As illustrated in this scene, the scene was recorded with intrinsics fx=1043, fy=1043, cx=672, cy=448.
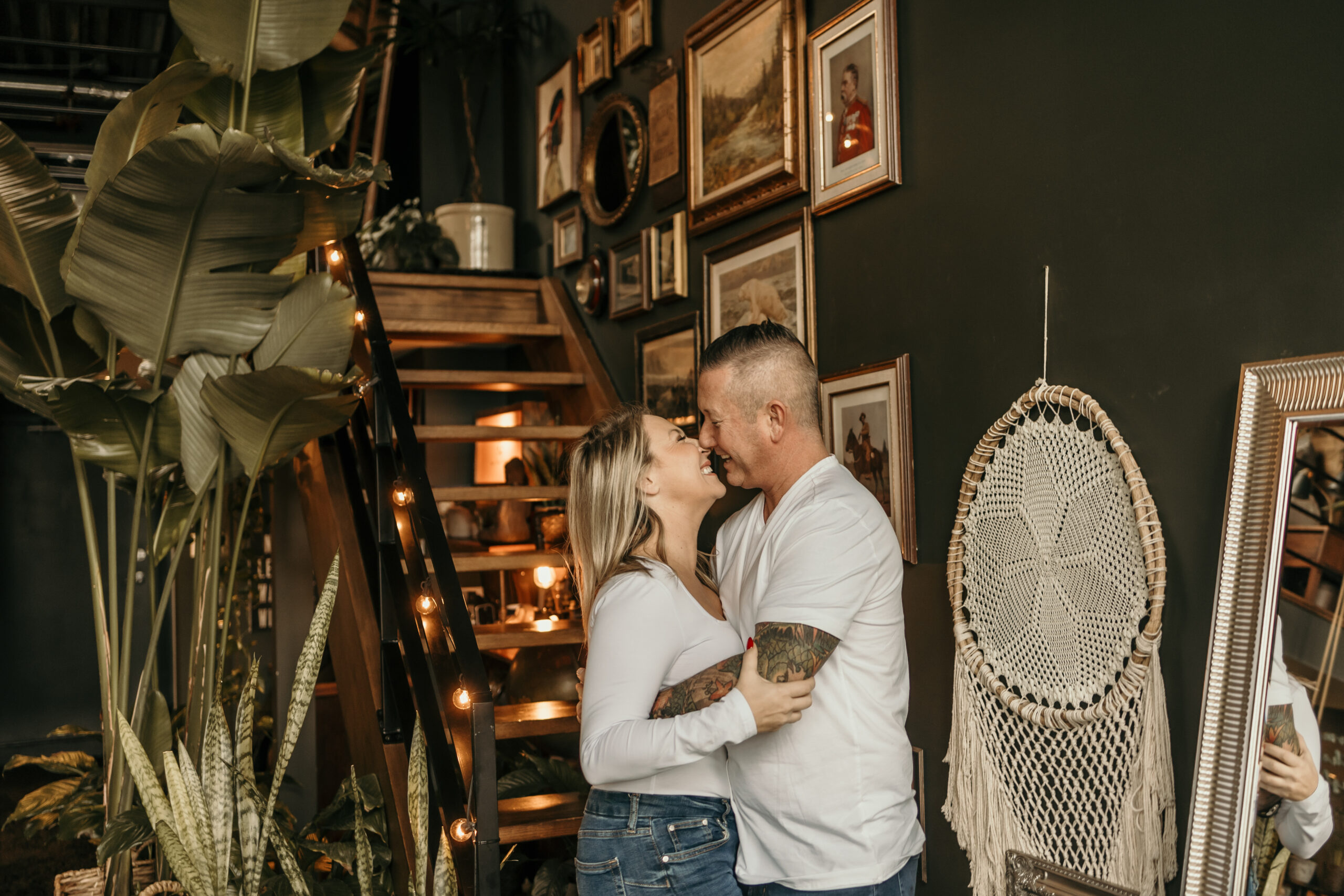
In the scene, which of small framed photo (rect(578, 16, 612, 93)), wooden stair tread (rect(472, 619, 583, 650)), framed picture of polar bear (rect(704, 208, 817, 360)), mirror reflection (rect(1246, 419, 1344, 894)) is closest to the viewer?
mirror reflection (rect(1246, 419, 1344, 894))

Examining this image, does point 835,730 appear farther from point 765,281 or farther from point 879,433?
point 765,281

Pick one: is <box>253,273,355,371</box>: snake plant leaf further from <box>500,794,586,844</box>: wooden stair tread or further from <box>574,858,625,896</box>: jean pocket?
<box>574,858,625,896</box>: jean pocket

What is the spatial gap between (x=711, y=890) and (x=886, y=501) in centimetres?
111

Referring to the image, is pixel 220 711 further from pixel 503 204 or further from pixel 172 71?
pixel 503 204

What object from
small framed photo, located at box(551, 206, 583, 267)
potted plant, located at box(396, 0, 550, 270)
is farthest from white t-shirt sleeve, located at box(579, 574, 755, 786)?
potted plant, located at box(396, 0, 550, 270)

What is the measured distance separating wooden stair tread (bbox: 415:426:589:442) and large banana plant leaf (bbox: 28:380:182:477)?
2.70ft

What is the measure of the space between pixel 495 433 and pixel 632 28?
158cm

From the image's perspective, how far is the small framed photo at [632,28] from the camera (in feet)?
12.2

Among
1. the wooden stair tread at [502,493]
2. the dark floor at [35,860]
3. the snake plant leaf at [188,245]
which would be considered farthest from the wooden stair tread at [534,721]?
the dark floor at [35,860]

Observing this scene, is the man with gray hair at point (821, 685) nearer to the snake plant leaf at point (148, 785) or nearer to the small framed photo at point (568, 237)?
the snake plant leaf at point (148, 785)

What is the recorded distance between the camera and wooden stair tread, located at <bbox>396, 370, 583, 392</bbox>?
3.92 meters

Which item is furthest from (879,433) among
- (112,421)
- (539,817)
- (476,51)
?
(476,51)

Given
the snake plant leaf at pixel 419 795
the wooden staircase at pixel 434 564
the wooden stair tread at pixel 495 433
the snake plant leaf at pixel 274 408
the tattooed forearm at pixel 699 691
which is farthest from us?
the wooden stair tread at pixel 495 433

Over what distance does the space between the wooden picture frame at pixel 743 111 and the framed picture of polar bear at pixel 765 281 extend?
0.32ft
